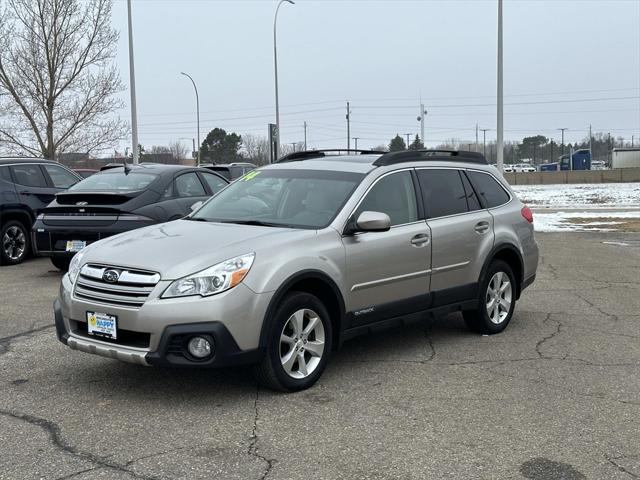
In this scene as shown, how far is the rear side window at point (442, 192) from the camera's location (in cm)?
620

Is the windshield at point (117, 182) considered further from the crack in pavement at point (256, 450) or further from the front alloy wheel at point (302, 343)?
the crack in pavement at point (256, 450)

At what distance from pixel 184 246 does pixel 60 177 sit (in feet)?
27.4

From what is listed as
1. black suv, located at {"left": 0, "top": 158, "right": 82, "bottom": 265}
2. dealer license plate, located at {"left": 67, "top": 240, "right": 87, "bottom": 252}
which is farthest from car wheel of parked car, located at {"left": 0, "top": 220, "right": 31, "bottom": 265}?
dealer license plate, located at {"left": 67, "top": 240, "right": 87, "bottom": 252}

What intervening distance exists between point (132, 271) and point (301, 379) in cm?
138

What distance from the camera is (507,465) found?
3766 millimetres

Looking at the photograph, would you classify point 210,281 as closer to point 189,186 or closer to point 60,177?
point 189,186

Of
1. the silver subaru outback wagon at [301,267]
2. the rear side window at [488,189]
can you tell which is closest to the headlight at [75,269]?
the silver subaru outback wagon at [301,267]

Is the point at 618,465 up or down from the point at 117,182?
down

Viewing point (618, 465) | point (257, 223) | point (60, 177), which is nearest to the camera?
point (618, 465)

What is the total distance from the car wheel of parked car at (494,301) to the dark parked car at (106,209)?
15.2ft

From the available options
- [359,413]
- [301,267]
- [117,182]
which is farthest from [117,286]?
[117,182]

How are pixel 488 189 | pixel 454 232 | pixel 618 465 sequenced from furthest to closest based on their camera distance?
pixel 488 189 < pixel 454 232 < pixel 618 465

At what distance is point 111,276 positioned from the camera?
4656 mm

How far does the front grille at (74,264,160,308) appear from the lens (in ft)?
14.8
